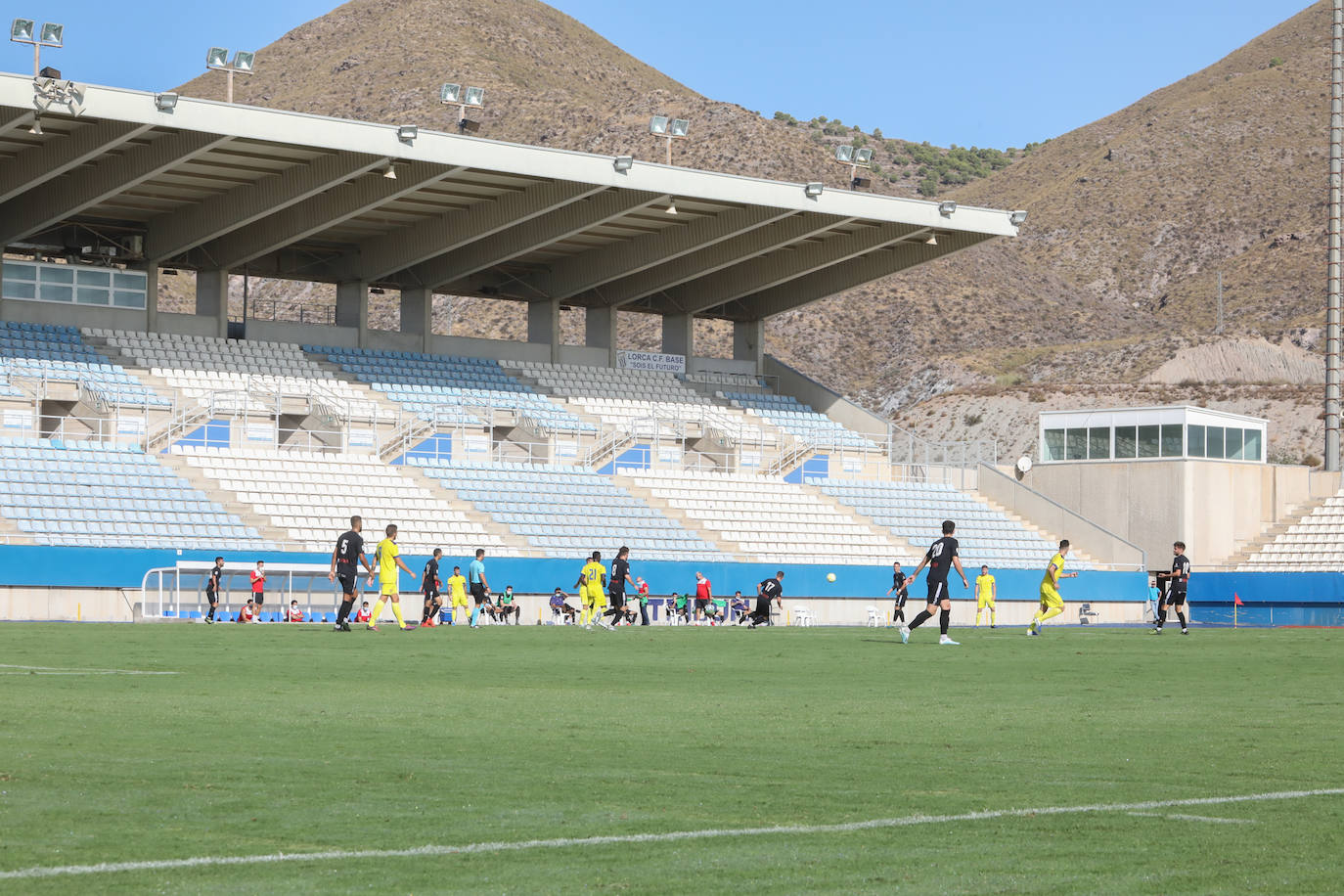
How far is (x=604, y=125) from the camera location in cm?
13712

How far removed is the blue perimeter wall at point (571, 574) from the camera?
3225 centimetres

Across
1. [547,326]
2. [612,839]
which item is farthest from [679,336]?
[612,839]

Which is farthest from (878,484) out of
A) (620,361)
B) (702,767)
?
(702,767)

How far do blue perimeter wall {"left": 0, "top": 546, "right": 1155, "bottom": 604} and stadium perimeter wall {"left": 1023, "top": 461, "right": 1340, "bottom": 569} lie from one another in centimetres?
418

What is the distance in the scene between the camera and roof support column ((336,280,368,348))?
168 ft

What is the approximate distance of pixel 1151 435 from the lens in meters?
52.6

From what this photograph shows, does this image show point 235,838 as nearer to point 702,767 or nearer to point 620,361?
point 702,767

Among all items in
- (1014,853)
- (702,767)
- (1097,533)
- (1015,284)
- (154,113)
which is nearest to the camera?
(1014,853)

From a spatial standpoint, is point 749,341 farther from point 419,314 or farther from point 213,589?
point 213,589

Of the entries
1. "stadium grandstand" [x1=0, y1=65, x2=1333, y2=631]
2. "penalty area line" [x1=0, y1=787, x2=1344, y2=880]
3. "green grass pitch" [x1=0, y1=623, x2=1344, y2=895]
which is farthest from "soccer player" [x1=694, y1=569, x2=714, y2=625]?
"penalty area line" [x1=0, y1=787, x2=1344, y2=880]

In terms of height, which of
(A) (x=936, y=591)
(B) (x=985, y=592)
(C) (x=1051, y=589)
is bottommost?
(B) (x=985, y=592)

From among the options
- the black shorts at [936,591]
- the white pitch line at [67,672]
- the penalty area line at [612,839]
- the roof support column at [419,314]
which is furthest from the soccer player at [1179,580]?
the roof support column at [419,314]

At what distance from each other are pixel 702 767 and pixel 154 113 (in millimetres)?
30674

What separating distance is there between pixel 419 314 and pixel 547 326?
454cm
